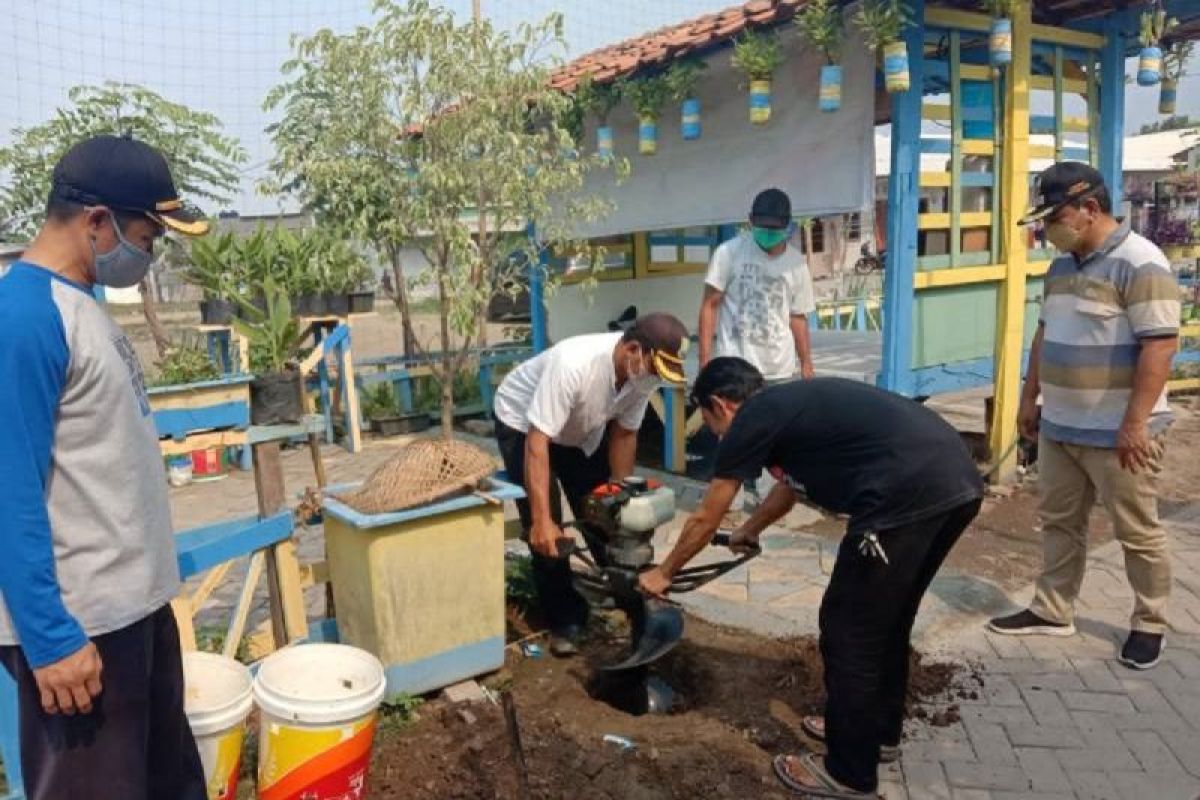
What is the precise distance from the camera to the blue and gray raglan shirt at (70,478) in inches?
74.0

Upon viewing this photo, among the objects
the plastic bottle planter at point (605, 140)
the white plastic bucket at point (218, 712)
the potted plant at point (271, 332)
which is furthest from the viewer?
the potted plant at point (271, 332)

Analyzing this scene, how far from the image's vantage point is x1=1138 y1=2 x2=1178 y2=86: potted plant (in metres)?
5.82

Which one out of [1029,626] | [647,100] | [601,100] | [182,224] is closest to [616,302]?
[601,100]

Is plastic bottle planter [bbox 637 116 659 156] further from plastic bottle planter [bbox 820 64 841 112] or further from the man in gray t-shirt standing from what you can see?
the man in gray t-shirt standing

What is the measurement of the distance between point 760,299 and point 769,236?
0.38 m

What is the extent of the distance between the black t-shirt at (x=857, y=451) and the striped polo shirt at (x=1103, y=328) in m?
1.33

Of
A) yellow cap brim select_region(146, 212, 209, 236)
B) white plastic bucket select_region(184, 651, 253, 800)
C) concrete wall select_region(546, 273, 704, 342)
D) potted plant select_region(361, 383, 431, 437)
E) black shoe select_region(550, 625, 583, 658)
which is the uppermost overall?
yellow cap brim select_region(146, 212, 209, 236)

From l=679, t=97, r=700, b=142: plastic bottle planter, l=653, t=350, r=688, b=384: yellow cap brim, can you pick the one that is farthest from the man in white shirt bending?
l=679, t=97, r=700, b=142: plastic bottle planter

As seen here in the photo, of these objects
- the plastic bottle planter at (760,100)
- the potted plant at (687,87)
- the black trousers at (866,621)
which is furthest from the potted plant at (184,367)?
the black trousers at (866,621)

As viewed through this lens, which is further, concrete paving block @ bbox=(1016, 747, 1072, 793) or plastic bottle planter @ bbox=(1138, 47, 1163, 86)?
plastic bottle planter @ bbox=(1138, 47, 1163, 86)

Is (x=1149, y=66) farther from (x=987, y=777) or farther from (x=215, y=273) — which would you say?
(x=215, y=273)

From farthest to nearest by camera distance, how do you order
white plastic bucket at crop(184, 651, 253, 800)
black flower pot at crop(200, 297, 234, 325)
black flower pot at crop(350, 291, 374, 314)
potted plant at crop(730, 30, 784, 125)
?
black flower pot at crop(350, 291, 374, 314) → black flower pot at crop(200, 297, 234, 325) → potted plant at crop(730, 30, 784, 125) → white plastic bucket at crop(184, 651, 253, 800)

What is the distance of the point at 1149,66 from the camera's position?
20.1 feet

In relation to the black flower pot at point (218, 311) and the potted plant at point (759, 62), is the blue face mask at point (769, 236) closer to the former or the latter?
the potted plant at point (759, 62)
